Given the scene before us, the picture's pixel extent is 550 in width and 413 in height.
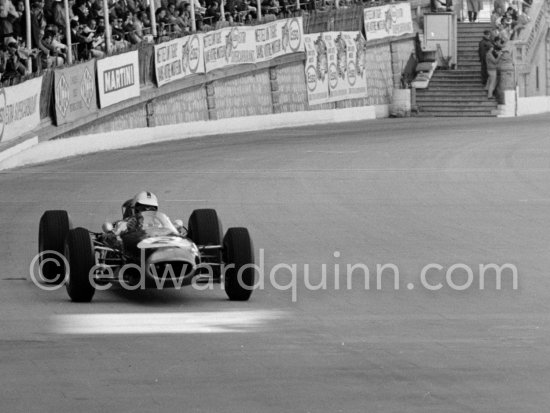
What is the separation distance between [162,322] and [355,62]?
37.6 meters

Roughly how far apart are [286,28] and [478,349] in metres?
34.8

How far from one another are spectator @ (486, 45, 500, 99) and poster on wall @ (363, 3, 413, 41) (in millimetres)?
3504

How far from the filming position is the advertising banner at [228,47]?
42.4m

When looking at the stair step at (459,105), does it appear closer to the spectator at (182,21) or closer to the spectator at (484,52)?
the spectator at (484,52)

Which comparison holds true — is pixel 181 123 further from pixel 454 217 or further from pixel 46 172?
pixel 454 217

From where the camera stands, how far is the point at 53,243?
16438 mm

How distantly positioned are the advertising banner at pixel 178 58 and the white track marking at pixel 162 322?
2494 centimetres

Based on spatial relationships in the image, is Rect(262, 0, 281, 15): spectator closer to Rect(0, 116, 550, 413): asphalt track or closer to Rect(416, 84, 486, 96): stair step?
Rect(416, 84, 486, 96): stair step

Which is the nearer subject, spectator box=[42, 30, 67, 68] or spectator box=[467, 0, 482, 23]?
spectator box=[42, 30, 67, 68]

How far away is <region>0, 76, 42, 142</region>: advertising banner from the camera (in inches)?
1189

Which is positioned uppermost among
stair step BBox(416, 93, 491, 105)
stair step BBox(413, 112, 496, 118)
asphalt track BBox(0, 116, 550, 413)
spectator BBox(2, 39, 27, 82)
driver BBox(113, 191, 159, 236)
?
spectator BBox(2, 39, 27, 82)

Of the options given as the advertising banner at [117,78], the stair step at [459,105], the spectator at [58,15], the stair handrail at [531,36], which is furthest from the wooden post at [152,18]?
the stair handrail at [531,36]

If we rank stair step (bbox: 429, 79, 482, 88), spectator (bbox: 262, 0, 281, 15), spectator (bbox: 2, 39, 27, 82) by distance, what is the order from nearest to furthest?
spectator (bbox: 2, 39, 27, 82) < spectator (bbox: 262, 0, 281, 15) < stair step (bbox: 429, 79, 482, 88)

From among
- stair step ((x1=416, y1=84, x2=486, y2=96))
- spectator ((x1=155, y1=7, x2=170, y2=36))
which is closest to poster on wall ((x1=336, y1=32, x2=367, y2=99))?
stair step ((x1=416, y1=84, x2=486, y2=96))
